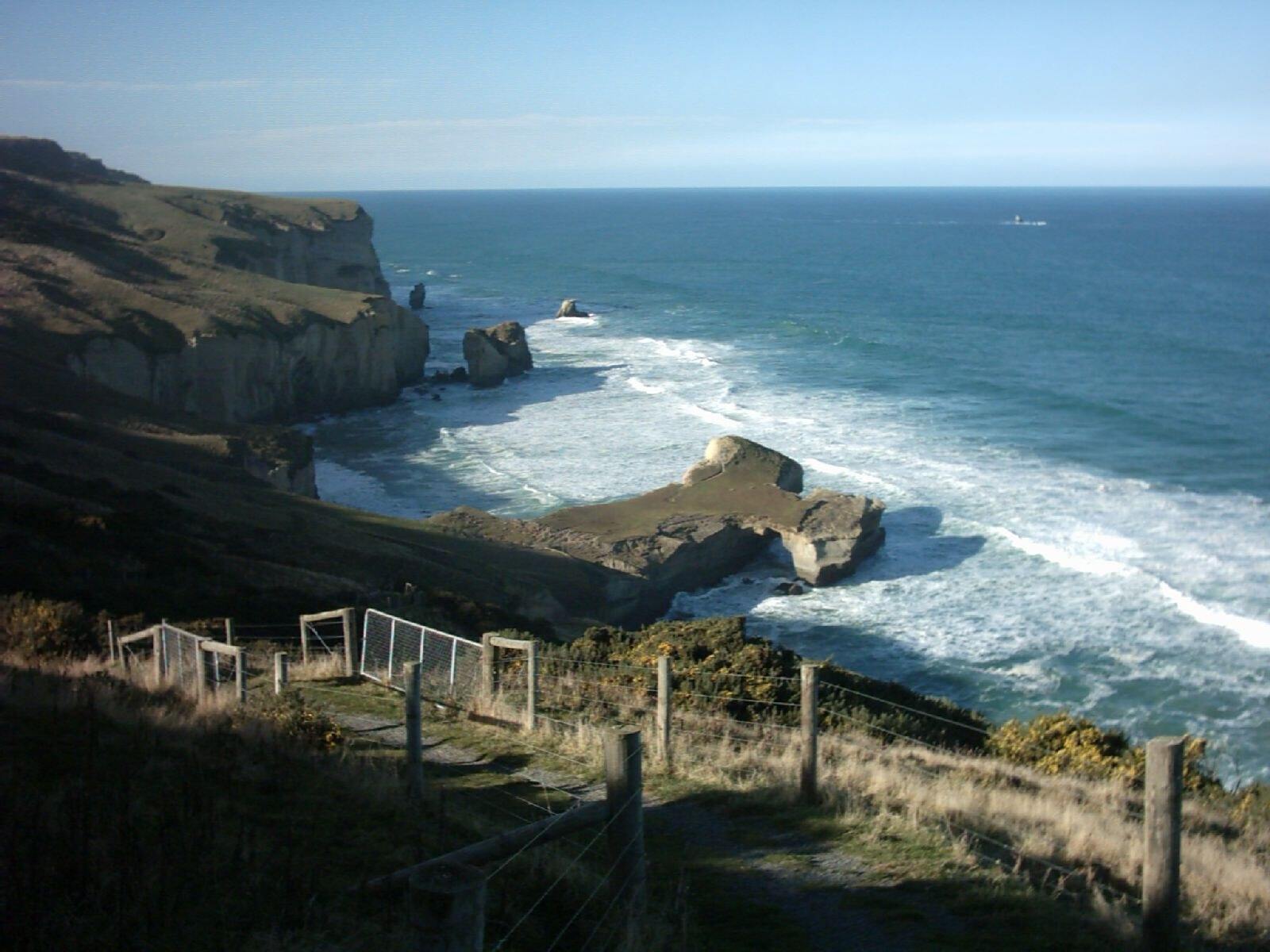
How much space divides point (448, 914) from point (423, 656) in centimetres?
1039

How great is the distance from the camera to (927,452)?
1988 inches

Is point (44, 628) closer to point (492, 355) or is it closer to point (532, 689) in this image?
point (532, 689)

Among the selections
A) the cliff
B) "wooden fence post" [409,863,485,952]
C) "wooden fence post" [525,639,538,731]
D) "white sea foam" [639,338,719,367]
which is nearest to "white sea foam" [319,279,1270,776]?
the cliff

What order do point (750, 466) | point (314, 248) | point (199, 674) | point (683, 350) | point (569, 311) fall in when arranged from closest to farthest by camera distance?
1. point (199, 674)
2. point (750, 466)
3. point (683, 350)
4. point (314, 248)
5. point (569, 311)

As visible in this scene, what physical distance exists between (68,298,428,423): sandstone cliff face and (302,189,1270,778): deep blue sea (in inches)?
80.7

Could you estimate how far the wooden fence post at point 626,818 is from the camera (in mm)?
6215

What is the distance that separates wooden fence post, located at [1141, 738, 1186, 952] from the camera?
6.73 m

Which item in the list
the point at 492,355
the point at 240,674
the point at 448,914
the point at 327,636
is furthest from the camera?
the point at 492,355

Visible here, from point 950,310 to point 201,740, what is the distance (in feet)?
288

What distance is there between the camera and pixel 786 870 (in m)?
8.21

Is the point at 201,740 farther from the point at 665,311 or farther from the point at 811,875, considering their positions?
the point at 665,311

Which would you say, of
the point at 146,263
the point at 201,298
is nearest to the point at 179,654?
the point at 201,298

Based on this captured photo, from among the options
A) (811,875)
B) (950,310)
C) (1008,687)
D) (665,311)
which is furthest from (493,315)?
(811,875)

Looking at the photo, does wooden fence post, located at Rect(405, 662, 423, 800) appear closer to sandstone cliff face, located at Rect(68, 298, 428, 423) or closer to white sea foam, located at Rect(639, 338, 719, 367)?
sandstone cliff face, located at Rect(68, 298, 428, 423)
